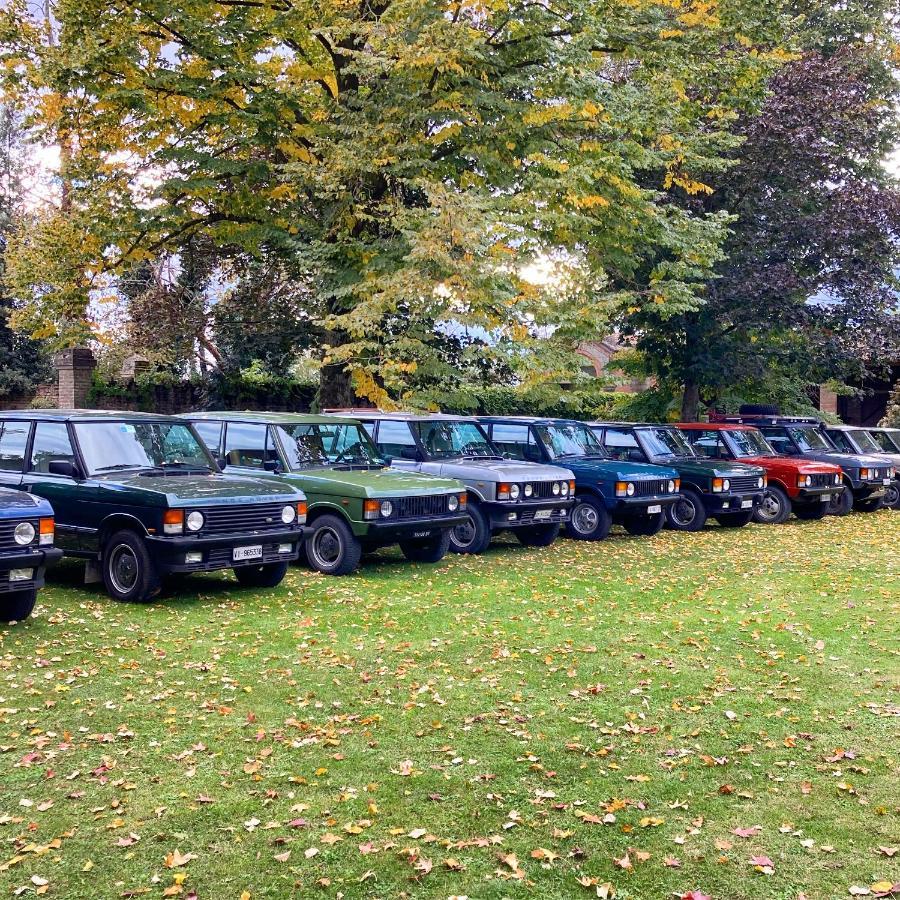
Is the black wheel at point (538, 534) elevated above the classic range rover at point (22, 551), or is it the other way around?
the classic range rover at point (22, 551)

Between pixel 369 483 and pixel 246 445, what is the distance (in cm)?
207

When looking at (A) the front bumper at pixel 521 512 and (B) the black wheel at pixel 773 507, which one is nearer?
(A) the front bumper at pixel 521 512

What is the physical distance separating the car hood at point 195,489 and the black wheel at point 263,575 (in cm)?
88

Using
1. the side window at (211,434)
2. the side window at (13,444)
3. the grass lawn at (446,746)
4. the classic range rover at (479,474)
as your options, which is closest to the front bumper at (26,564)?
the grass lawn at (446,746)

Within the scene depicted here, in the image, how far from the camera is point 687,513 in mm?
18625

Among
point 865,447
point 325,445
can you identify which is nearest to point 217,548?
point 325,445

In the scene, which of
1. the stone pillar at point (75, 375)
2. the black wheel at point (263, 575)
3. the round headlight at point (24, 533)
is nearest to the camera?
the round headlight at point (24, 533)

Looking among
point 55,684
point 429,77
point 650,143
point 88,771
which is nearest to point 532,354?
Answer: point 429,77

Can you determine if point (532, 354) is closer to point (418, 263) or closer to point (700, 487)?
point (418, 263)

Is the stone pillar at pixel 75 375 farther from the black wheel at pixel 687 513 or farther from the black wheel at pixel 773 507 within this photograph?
the black wheel at pixel 773 507

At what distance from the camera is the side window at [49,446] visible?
11055 mm

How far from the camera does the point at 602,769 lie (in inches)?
236

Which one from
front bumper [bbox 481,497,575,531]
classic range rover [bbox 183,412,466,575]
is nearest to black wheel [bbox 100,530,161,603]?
classic range rover [bbox 183,412,466,575]

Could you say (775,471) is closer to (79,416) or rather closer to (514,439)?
(514,439)
